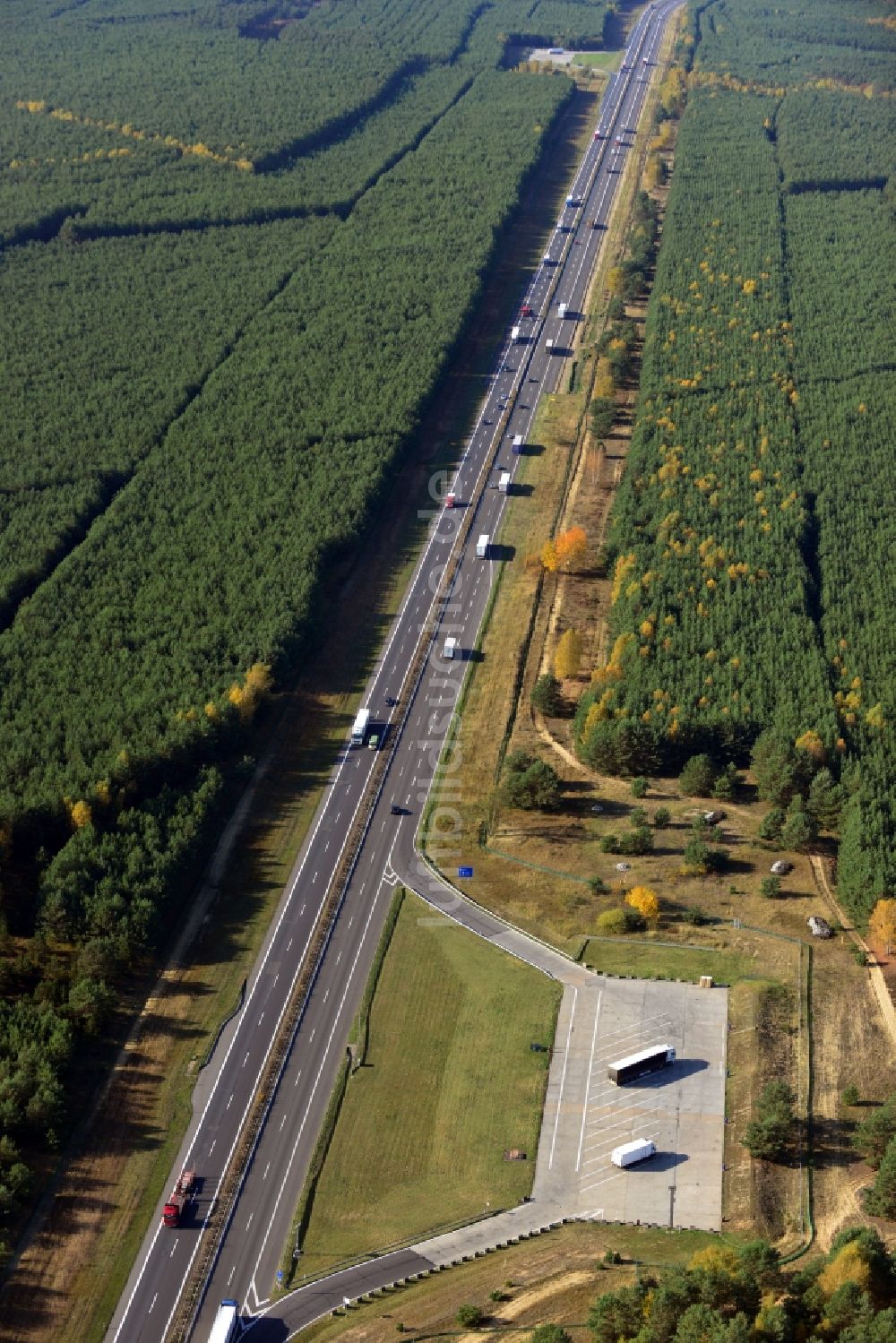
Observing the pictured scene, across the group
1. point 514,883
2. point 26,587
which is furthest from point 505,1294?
point 26,587

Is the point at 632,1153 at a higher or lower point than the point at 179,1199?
higher

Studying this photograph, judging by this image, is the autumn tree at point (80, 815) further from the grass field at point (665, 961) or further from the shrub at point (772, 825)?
the shrub at point (772, 825)

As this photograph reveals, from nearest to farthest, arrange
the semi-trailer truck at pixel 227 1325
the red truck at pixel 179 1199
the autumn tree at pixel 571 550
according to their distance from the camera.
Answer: the semi-trailer truck at pixel 227 1325 < the red truck at pixel 179 1199 < the autumn tree at pixel 571 550

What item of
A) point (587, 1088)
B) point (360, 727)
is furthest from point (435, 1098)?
point (360, 727)

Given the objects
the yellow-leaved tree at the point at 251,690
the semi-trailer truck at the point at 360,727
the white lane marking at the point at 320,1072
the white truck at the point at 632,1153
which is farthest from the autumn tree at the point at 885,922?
the yellow-leaved tree at the point at 251,690

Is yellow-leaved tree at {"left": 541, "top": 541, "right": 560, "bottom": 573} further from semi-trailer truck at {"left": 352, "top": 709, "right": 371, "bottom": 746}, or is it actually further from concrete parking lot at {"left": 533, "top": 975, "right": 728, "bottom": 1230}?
concrete parking lot at {"left": 533, "top": 975, "right": 728, "bottom": 1230}

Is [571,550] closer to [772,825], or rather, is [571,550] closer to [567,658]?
[567,658]

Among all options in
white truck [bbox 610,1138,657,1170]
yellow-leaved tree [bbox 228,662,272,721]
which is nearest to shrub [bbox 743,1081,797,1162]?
white truck [bbox 610,1138,657,1170]
